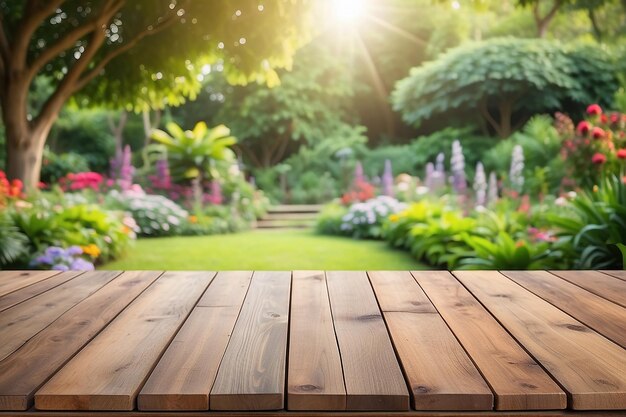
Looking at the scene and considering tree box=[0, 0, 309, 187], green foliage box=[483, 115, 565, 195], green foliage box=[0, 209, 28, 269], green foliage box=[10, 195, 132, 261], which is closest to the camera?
→ green foliage box=[0, 209, 28, 269]

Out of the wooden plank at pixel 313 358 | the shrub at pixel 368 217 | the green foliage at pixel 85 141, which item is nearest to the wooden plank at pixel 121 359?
the wooden plank at pixel 313 358

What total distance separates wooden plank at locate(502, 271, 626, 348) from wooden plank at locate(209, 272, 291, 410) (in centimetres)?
92

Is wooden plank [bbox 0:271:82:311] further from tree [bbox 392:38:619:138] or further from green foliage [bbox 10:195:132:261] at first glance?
tree [bbox 392:38:619:138]

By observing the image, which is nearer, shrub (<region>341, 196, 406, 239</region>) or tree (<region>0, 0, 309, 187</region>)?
tree (<region>0, 0, 309, 187</region>)

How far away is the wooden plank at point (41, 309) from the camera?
1.66 meters

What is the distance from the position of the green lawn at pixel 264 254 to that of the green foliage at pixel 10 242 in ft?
2.75

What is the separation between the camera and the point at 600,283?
95.2 inches

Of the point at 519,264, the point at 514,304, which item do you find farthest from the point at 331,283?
the point at 519,264

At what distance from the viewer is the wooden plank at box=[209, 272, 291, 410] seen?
1261 millimetres

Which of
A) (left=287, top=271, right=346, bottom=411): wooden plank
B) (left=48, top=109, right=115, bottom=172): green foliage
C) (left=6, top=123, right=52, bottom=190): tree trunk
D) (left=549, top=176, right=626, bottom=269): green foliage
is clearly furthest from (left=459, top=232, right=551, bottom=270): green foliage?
(left=48, top=109, right=115, bottom=172): green foliage

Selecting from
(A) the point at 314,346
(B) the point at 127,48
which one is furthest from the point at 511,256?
(B) the point at 127,48

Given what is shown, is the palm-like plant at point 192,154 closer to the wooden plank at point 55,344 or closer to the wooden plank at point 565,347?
the wooden plank at point 55,344

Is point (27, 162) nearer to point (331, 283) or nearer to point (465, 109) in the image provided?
point (331, 283)

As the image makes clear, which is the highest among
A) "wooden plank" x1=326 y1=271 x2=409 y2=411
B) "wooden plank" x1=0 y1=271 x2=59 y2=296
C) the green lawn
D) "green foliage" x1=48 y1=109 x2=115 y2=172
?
"green foliage" x1=48 y1=109 x2=115 y2=172
